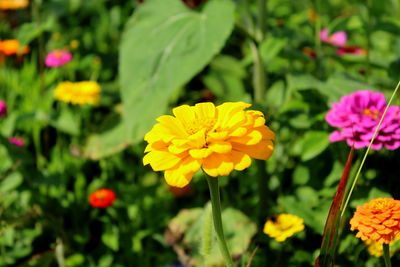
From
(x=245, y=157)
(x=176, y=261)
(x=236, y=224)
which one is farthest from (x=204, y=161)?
(x=176, y=261)

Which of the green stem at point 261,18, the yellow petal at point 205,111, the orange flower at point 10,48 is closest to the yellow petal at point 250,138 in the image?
the yellow petal at point 205,111

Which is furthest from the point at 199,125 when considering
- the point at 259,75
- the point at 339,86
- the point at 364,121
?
the point at 259,75

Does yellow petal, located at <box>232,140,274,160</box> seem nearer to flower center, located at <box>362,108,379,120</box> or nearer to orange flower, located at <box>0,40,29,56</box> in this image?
flower center, located at <box>362,108,379,120</box>

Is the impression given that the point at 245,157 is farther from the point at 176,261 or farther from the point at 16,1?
the point at 16,1

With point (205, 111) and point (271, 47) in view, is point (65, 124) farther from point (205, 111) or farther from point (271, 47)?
point (205, 111)

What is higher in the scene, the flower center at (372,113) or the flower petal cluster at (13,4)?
the flower center at (372,113)

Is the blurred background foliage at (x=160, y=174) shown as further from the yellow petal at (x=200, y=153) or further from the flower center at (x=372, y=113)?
the yellow petal at (x=200, y=153)
